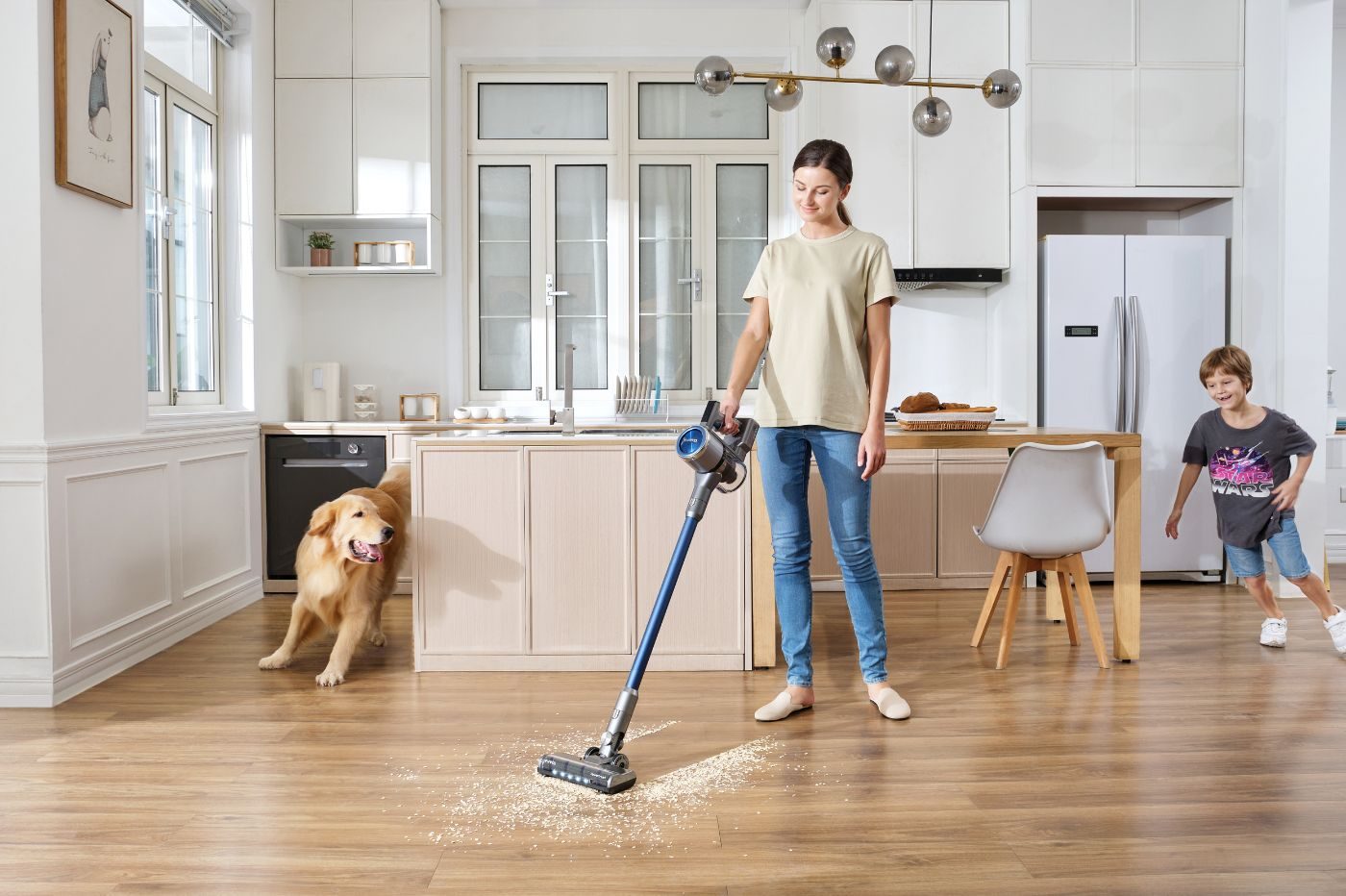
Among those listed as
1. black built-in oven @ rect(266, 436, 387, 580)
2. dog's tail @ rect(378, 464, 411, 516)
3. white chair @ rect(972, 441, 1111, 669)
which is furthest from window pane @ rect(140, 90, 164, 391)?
white chair @ rect(972, 441, 1111, 669)

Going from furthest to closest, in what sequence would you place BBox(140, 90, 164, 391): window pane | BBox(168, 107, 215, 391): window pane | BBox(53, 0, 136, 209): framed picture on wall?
BBox(168, 107, 215, 391): window pane < BBox(140, 90, 164, 391): window pane < BBox(53, 0, 136, 209): framed picture on wall

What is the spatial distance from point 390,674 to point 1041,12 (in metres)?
4.07

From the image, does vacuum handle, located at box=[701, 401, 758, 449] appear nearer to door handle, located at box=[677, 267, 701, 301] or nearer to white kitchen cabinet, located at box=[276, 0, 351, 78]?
door handle, located at box=[677, 267, 701, 301]

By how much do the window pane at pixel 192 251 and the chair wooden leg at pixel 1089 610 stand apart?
140 inches

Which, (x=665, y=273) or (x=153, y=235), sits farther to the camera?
(x=665, y=273)

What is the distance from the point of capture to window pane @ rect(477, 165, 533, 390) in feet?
17.2

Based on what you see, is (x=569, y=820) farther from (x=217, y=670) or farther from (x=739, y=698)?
(x=217, y=670)

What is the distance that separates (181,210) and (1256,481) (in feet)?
14.1

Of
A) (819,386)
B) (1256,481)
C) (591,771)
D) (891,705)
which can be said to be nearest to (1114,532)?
(1256,481)

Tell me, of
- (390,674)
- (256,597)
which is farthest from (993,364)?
(256,597)

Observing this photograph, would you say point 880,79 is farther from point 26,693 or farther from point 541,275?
point 26,693

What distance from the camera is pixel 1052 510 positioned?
317cm

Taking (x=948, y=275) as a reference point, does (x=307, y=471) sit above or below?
below

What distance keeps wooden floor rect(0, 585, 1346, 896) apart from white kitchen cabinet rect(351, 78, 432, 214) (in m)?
2.37
